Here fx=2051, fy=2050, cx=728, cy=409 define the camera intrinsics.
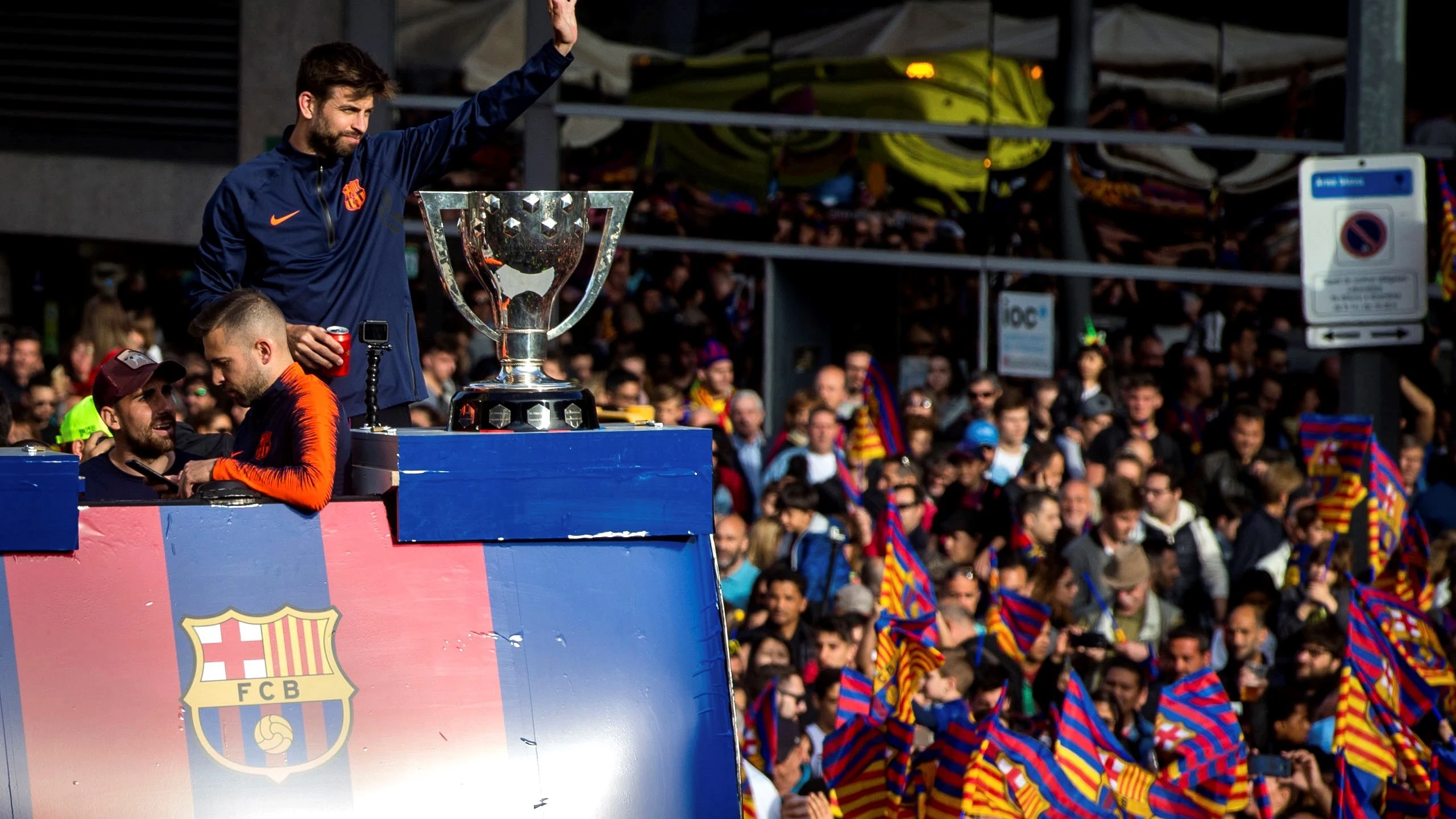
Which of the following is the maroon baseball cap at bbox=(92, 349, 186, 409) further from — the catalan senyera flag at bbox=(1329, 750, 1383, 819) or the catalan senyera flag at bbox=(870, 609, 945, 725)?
the catalan senyera flag at bbox=(1329, 750, 1383, 819)

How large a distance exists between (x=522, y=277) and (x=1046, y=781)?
2.46 meters

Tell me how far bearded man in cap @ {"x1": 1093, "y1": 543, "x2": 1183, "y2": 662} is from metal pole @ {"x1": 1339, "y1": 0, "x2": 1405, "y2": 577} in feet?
2.79

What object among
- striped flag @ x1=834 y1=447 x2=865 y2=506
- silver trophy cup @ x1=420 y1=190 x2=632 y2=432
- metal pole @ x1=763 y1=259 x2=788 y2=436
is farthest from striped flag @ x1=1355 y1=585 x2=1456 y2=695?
metal pole @ x1=763 y1=259 x2=788 y2=436

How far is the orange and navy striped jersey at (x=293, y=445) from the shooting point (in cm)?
432

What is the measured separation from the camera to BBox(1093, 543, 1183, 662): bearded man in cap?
28.4 ft

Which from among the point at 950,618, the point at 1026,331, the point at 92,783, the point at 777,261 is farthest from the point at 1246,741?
the point at 777,261

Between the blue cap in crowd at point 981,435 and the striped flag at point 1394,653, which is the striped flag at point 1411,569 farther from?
the blue cap in crowd at point 981,435

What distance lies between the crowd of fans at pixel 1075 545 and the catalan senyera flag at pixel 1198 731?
329 millimetres

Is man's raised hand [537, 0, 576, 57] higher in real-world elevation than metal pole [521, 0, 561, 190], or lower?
lower

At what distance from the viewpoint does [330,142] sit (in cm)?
503

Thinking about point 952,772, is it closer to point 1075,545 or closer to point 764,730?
point 764,730

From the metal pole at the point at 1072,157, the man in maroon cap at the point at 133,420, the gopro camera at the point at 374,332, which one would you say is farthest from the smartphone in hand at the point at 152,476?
the metal pole at the point at 1072,157

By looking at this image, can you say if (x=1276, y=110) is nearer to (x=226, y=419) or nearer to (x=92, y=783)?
(x=226, y=419)

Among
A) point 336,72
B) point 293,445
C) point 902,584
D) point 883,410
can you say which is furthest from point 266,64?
point 293,445
